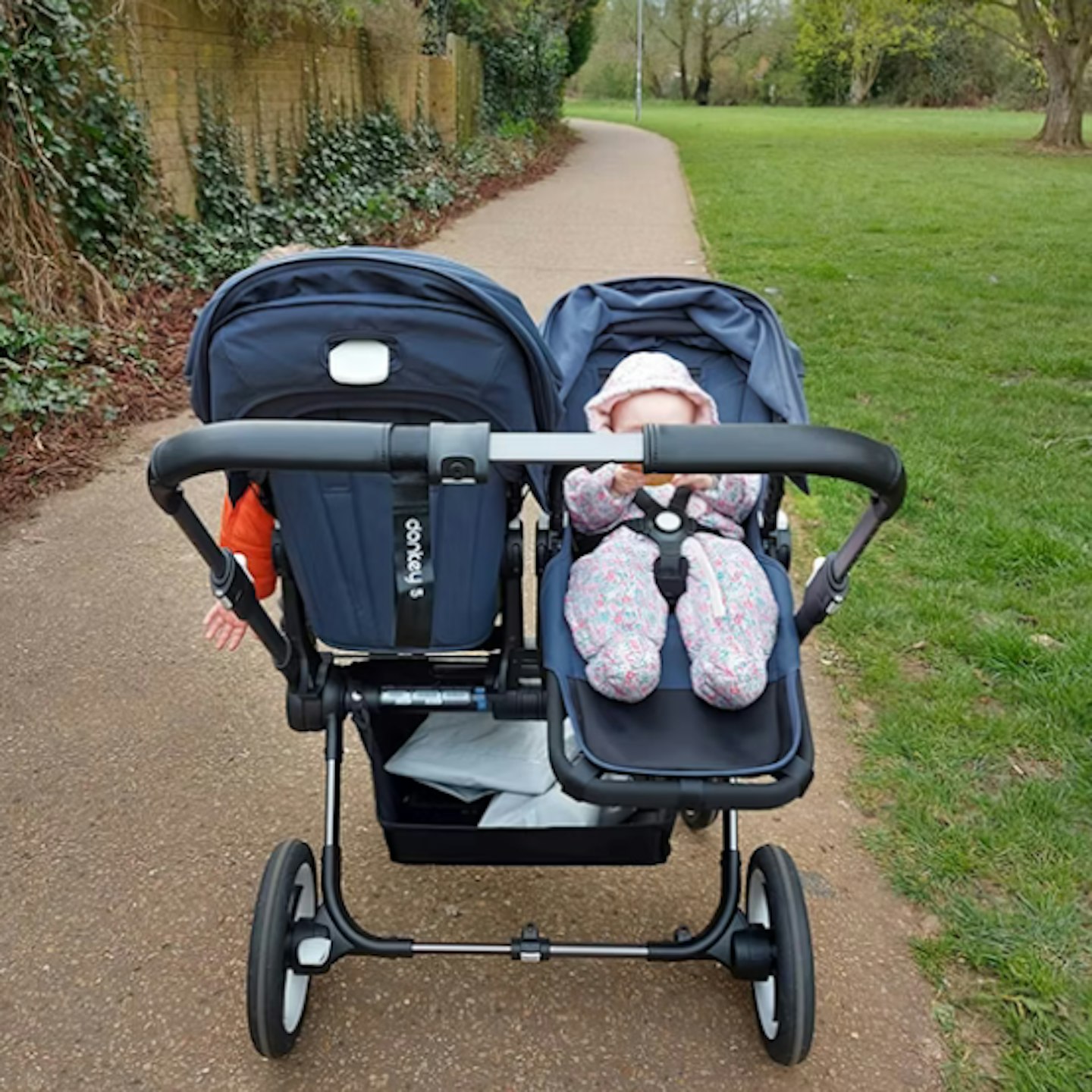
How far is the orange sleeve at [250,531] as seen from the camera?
7.16 ft

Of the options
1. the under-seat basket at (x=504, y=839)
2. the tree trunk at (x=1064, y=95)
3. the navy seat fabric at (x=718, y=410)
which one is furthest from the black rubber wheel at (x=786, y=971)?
the tree trunk at (x=1064, y=95)

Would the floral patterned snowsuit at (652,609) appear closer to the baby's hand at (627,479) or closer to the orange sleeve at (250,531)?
the baby's hand at (627,479)

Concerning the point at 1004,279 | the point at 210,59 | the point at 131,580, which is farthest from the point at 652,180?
the point at 131,580

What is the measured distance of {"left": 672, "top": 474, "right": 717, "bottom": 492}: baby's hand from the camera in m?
2.28

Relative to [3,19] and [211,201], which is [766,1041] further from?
[211,201]

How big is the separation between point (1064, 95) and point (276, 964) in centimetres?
2602

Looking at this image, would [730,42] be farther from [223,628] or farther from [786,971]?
[786,971]

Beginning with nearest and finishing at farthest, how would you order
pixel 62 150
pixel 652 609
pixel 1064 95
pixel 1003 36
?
pixel 652 609 → pixel 62 150 → pixel 1003 36 → pixel 1064 95

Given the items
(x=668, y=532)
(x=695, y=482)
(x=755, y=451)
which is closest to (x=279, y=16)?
(x=695, y=482)

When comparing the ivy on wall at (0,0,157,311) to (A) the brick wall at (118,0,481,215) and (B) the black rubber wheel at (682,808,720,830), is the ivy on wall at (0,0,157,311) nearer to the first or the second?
(A) the brick wall at (118,0,481,215)

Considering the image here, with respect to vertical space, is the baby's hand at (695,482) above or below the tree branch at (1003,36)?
below

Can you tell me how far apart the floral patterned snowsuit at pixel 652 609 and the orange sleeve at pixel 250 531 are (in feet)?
2.08

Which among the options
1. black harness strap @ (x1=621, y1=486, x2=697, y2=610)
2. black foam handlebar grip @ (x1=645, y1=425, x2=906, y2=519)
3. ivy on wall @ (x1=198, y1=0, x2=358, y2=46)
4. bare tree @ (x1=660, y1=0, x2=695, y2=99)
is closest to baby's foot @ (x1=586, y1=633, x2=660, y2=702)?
black harness strap @ (x1=621, y1=486, x2=697, y2=610)

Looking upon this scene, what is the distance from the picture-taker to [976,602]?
398 centimetres
